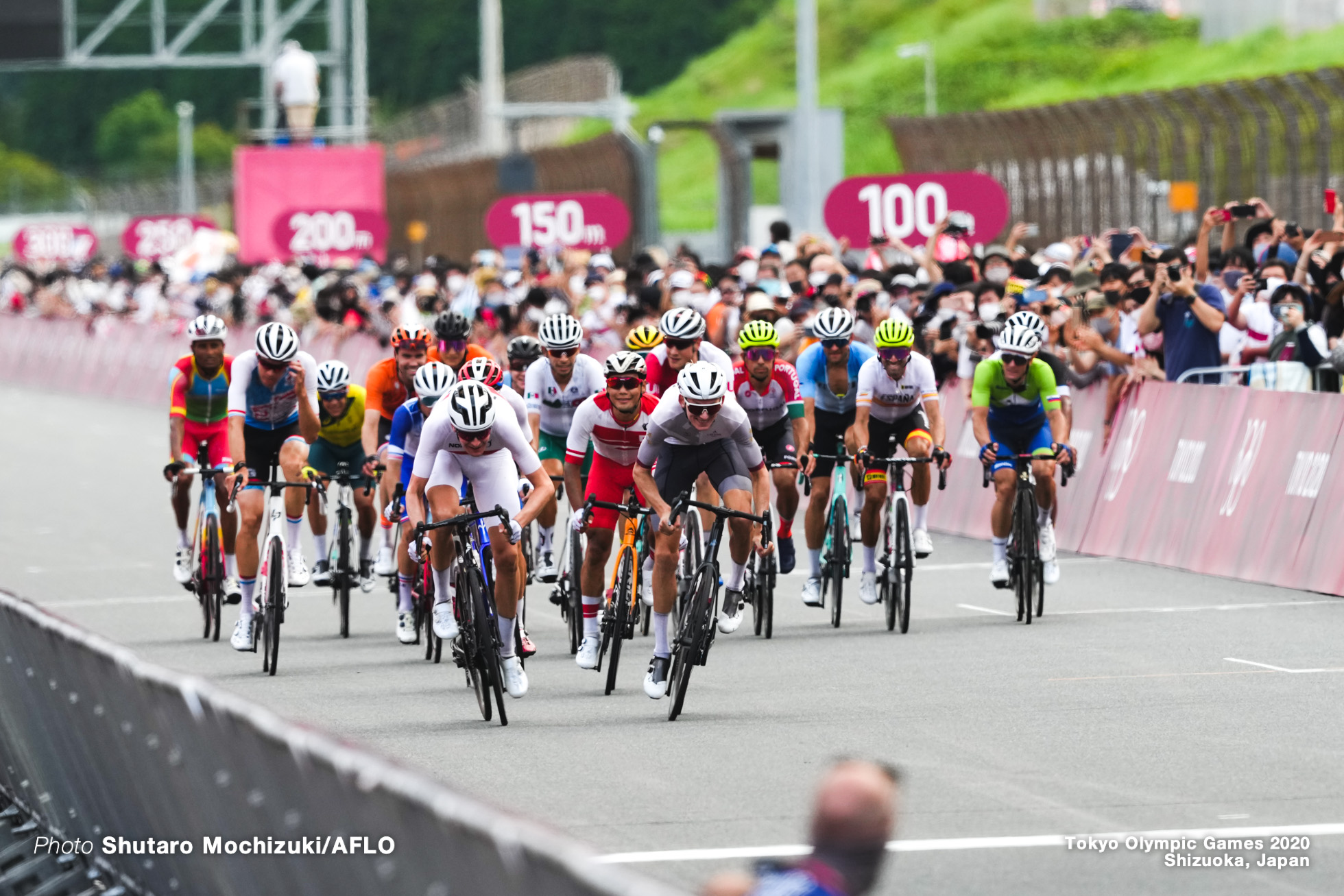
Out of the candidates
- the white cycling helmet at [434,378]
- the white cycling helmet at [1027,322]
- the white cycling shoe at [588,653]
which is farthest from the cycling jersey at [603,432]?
the white cycling helmet at [1027,322]

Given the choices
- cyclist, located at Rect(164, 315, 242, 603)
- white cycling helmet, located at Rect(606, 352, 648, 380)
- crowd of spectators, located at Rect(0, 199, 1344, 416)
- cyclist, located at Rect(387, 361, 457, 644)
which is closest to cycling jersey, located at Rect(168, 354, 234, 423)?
cyclist, located at Rect(164, 315, 242, 603)

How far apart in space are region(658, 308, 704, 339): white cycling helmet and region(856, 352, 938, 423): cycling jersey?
1851 millimetres

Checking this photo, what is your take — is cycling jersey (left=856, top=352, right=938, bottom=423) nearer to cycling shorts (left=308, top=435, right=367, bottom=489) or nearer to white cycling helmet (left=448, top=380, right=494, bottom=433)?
cycling shorts (left=308, top=435, right=367, bottom=489)

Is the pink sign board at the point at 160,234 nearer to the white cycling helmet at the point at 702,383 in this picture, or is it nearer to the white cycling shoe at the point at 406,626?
the white cycling shoe at the point at 406,626

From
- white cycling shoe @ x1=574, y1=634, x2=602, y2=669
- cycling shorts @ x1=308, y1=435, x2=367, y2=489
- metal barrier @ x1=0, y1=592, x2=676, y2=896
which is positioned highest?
cycling shorts @ x1=308, y1=435, x2=367, y2=489

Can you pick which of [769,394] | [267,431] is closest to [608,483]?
[769,394]

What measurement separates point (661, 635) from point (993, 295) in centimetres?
842

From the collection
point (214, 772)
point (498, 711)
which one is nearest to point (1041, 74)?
point (498, 711)

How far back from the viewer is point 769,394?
14.6 metres

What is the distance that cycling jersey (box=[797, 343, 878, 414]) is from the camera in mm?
15438

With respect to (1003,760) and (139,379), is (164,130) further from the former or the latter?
(1003,760)

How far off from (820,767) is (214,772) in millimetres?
3923

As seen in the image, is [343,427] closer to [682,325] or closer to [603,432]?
[682,325]

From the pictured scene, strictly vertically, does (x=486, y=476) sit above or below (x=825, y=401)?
below
